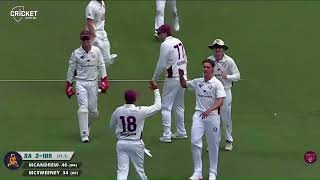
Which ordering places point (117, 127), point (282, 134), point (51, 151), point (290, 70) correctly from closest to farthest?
1. point (117, 127)
2. point (51, 151)
3. point (282, 134)
4. point (290, 70)

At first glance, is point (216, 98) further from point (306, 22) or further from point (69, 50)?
point (306, 22)

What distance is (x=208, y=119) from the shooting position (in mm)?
12305

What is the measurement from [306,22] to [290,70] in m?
3.69

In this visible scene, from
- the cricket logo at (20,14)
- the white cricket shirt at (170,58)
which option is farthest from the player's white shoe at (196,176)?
the cricket logo at (20,14)

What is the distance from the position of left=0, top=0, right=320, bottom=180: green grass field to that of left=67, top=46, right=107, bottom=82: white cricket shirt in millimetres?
1275

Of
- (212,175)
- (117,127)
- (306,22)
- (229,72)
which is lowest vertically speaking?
(212,175)

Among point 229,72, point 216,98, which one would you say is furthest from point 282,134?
point 216,98

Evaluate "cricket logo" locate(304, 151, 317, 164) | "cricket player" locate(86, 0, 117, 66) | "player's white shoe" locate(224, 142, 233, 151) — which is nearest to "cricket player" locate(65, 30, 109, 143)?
"player's white shoe" locate(224, 142, 233, 151)

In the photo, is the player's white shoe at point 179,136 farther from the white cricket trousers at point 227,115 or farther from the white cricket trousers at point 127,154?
the white cricket trousers at point 127,154

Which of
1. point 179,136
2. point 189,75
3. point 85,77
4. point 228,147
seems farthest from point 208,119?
point 189,75

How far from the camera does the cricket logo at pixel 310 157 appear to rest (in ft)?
44.2

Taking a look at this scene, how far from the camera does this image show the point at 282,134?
589 inches

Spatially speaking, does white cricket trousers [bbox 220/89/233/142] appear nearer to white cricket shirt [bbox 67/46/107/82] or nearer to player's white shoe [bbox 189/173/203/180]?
player's white shoe [bbox 189/173/203/180]

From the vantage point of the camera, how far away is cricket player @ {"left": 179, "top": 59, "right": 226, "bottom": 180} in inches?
484
